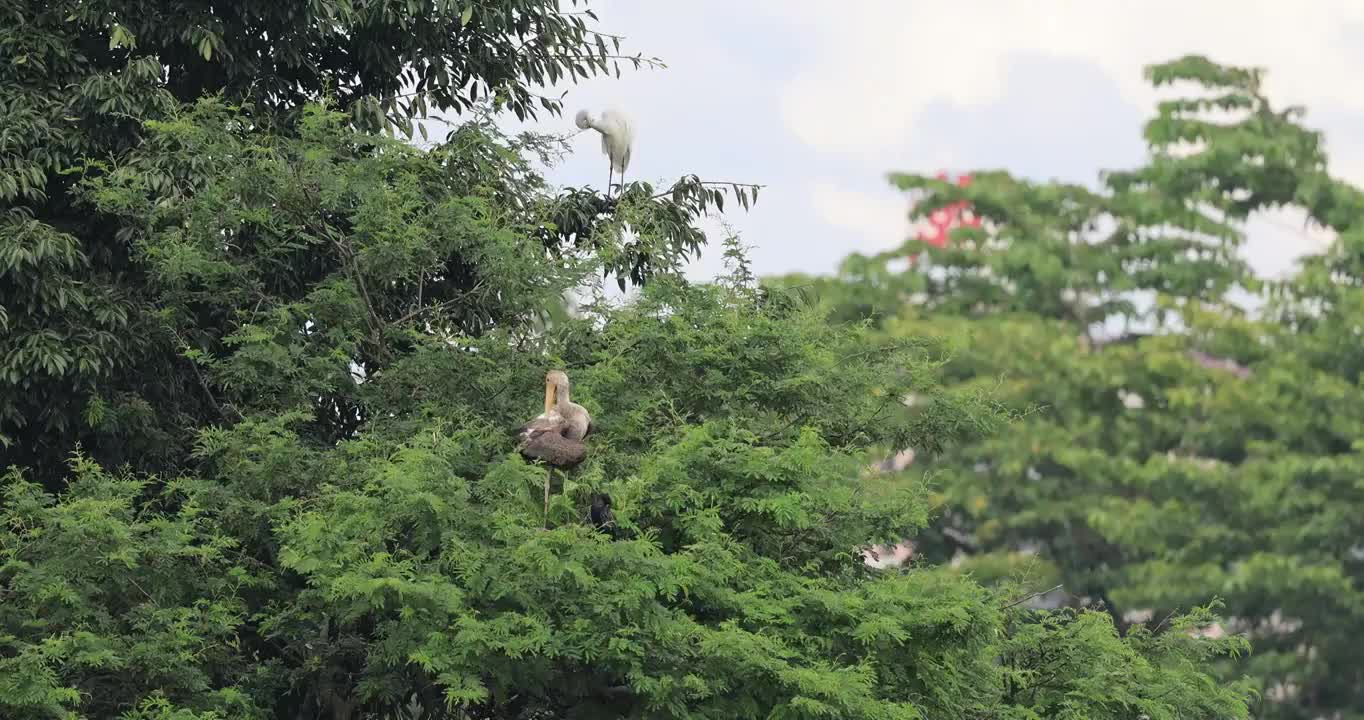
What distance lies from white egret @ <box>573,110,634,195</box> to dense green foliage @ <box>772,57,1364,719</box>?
302 inches

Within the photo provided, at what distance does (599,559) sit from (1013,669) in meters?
3.24

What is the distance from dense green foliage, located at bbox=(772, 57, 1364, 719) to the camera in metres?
22.9

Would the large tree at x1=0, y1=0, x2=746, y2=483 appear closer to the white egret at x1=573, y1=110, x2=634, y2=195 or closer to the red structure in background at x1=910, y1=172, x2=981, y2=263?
the white egret at x1=573, y1=110, x2=634, y2=195

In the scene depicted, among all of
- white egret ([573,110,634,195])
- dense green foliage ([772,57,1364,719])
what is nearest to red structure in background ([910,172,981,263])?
dense green foliage ([772,57,1364,719])

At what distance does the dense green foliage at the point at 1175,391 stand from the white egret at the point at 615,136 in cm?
767

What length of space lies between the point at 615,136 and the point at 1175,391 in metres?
10.2

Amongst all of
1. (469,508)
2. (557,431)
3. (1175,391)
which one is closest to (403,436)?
(469,508)

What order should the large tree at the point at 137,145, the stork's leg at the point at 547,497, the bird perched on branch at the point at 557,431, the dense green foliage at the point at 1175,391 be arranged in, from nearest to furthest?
the bird perched on branch at the point at 557,431
the stork's leg at the point at 547,497
the large tree at the point at 137,145
the dense green foliage at the point at 1175,391

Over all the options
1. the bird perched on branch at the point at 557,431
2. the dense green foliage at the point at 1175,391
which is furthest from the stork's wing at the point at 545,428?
the dense green foliage at the point at 1175,391

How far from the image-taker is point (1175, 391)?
77.5 ft

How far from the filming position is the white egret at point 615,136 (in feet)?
51.0

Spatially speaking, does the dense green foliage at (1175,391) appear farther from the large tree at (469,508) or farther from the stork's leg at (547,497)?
the stork's leg at (547,497)

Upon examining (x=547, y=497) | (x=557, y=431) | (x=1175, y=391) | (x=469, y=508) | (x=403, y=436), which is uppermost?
(x=1175, y=391)

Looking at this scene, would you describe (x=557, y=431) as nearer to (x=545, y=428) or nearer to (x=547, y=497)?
(x=545, y=428)
